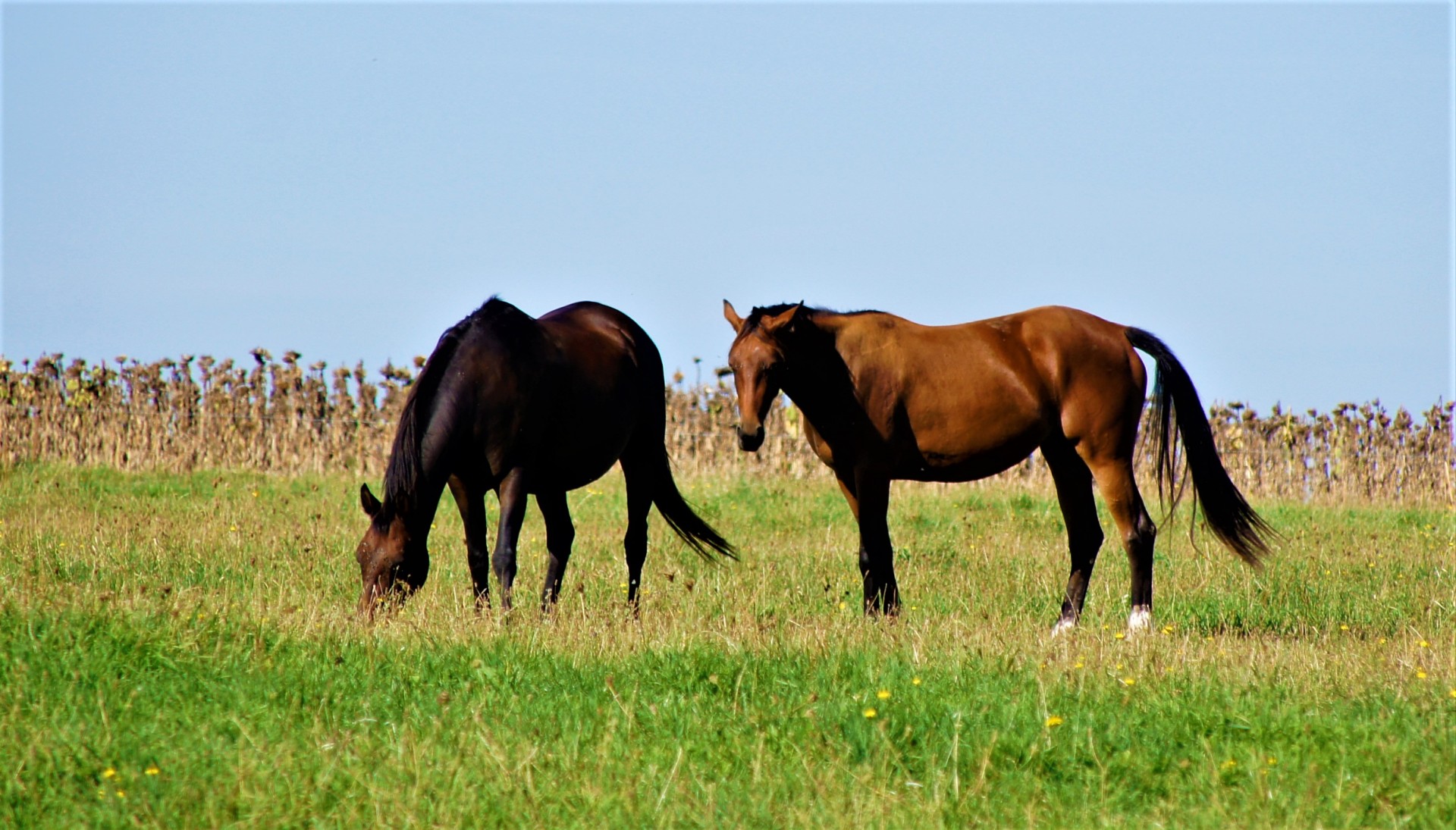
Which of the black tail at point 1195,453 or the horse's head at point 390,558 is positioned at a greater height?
the black tail at point 1195,453

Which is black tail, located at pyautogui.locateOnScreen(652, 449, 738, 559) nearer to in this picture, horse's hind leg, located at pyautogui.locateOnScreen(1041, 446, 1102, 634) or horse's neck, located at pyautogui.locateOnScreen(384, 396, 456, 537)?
horse's neck, located at pyautogui.locateOnScreen(384, 396, 456, 537)

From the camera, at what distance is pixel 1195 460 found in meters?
8.81

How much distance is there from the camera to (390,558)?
7.38 metres

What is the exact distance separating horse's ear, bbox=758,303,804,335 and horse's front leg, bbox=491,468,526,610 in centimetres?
174

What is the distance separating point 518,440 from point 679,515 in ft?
5.56

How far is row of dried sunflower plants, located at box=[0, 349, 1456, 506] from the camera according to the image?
1817cm

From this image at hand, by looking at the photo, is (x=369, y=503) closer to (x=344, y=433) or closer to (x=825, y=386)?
(x=825, y=386)

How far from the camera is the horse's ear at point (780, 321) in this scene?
788 centimetres

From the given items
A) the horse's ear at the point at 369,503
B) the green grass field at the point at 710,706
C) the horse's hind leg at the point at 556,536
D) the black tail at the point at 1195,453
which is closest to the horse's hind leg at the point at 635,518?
the green grass field at the point at 710,706

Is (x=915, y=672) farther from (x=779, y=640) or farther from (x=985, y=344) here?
(x=985, y=344)

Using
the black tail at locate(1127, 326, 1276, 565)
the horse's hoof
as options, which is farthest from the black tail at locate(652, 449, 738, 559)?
the black tail at locate(1127, 326, 1276, 565)

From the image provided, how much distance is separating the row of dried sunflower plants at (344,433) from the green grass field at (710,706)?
9840mm

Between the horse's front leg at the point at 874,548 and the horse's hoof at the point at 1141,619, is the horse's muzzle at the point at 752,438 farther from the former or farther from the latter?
the horse's hoof at the point at 1141,619

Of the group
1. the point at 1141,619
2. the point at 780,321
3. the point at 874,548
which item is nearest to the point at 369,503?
the point at 780,321
